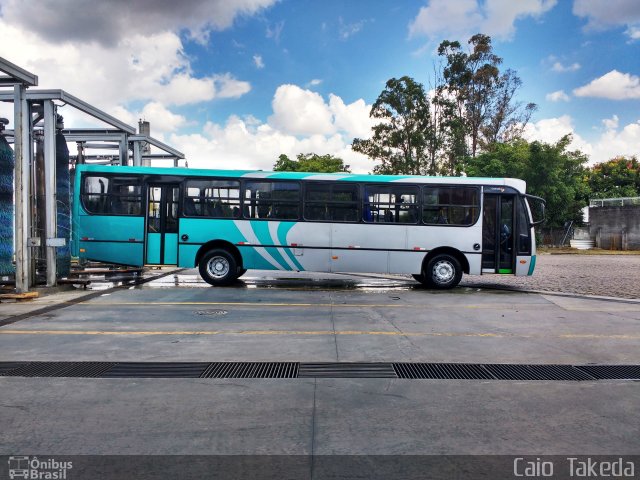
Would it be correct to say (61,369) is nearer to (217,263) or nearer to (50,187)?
(50,187)

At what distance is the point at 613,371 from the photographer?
18.2 ft

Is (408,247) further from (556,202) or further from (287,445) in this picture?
(556,202)

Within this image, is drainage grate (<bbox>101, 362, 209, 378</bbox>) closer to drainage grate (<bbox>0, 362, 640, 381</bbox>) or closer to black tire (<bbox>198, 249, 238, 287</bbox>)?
drainage grate (<bbox>0, 362, 640, 381</bbox>)

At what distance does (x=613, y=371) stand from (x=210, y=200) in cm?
1036

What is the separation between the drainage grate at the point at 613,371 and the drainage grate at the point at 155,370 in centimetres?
431

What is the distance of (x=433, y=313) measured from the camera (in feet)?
30.5

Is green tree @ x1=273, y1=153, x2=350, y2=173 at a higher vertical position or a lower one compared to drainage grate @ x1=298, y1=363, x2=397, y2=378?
higher

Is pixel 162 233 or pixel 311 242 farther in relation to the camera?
pixel 311 242

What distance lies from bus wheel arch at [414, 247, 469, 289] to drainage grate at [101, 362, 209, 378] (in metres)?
8.95

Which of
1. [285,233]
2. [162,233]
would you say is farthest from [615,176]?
[162,233]

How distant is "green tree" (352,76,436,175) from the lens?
37.2 m

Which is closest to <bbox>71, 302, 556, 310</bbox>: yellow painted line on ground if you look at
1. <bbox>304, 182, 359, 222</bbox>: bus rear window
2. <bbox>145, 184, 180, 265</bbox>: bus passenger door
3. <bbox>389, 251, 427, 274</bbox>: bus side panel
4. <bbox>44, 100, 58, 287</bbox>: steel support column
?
<bbox>44, 100, 58, 287</bbox>: steel support column

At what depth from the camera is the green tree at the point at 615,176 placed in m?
51.8
